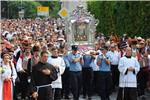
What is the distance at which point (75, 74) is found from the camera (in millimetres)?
16141

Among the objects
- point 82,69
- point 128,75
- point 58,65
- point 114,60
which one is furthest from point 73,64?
point 128,75

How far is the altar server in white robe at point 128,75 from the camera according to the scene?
14.7 m

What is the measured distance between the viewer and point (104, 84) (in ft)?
54.0

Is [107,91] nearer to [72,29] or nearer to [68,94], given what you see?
[68,94]

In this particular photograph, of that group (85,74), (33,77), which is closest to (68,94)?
(85,74)

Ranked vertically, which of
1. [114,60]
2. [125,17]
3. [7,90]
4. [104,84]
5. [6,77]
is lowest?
[104,84]

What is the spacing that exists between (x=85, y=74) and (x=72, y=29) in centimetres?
587

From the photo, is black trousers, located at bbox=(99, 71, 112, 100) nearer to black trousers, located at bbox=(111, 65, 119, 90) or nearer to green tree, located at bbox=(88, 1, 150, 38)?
black trousers, located at bbox=(111, 65, 119, 90)

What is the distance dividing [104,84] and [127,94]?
4.88 ft

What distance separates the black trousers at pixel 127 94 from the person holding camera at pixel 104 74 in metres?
1.19

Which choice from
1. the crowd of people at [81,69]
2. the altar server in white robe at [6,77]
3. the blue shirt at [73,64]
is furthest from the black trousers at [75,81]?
the altar server in white robe at [6,77]

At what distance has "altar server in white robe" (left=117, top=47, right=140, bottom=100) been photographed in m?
14.7

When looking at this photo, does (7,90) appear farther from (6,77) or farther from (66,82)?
(66,82)

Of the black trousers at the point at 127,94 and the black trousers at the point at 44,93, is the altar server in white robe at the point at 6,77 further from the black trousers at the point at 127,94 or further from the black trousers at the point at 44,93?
→ the black trousers at the point at 127,94
